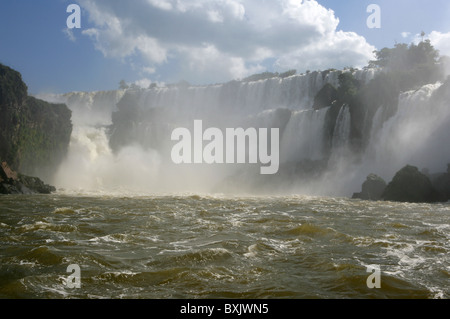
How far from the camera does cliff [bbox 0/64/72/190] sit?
2508cm

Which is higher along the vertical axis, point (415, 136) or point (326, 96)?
point (326, 96)

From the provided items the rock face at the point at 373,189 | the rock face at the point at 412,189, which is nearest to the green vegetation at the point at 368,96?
the rock face at the point at 373,189

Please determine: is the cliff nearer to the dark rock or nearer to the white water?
the white water

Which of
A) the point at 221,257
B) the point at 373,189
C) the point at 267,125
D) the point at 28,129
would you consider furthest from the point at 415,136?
the point at 28,129

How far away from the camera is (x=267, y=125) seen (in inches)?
1447

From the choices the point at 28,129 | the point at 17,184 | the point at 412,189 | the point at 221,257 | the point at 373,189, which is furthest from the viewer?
the point at 28,129

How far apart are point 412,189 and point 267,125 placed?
698 inches

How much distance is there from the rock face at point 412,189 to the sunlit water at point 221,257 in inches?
380

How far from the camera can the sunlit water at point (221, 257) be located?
5.18 m

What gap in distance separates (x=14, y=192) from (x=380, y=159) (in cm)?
2424

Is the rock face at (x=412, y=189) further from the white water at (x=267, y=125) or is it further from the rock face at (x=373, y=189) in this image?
the white water at (x=267, y=125)

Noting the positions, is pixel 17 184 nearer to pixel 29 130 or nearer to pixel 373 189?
pixel 29 130

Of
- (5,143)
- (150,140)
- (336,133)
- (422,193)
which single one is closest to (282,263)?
(422,193)
